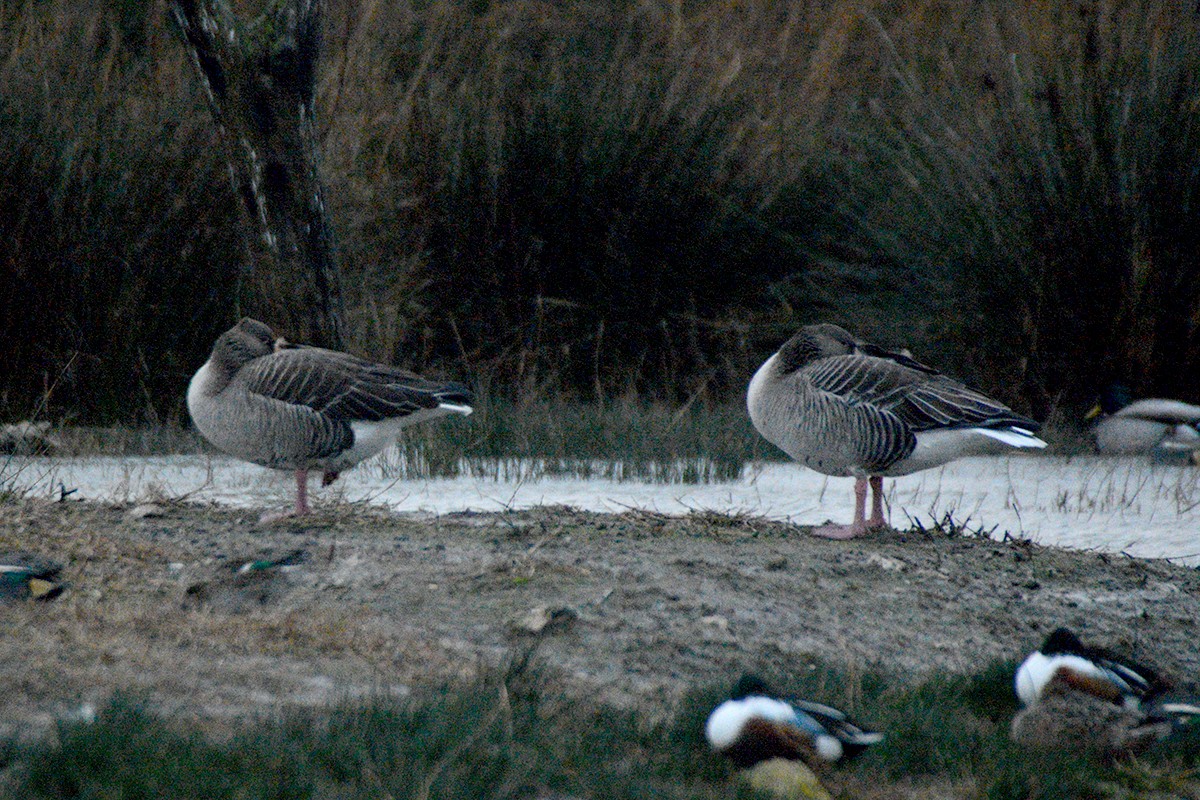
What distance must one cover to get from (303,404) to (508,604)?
7.20 ft

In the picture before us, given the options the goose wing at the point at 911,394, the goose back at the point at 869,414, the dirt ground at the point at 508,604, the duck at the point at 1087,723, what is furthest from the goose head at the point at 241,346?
the duck at the point at 1087,723

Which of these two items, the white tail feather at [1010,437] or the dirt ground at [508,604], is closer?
the dirt ground at [508,604]

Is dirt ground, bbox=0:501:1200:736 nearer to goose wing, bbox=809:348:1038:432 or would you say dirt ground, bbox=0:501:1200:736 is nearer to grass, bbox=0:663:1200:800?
grass, bbox=0:663:1200:800

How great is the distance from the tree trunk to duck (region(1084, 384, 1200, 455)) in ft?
16.5

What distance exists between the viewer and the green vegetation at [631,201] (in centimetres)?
970

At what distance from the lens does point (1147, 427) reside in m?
9.36

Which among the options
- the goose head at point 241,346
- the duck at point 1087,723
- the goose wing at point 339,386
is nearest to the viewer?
the duck at point 1087,723

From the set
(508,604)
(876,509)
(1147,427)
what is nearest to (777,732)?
(508,604)

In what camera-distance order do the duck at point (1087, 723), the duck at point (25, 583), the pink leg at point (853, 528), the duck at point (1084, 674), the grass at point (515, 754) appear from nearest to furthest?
the grass at point (515, 754)
the duck at point (1087, 723)
the duck at point (1084, 674)
the duck at point (25, 583)
the pink leg at point (853, 528)

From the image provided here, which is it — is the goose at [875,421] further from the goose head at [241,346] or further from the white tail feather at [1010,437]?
the goose head at [241,346]

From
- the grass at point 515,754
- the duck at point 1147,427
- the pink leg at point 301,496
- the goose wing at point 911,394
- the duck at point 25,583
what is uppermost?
the goose wing at point 911,394

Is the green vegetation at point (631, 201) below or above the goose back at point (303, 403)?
above

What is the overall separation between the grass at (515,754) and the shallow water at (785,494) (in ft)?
9.21

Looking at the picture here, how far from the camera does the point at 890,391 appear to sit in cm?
650
